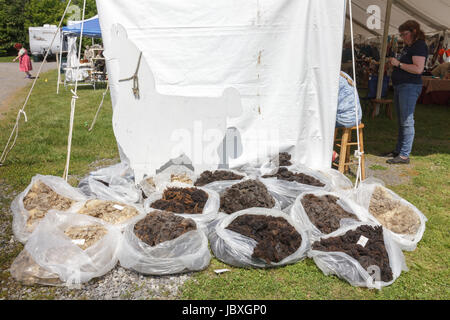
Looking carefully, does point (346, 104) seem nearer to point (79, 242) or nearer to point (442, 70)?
point (79, 242)

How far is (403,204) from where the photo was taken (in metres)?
3.04

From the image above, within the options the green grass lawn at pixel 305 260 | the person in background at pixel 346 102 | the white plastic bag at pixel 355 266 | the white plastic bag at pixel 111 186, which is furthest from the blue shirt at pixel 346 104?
the white plastic bag at pixel 111 186

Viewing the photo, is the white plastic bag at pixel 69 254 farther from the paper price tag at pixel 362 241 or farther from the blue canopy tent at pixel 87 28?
the blue canopy tent at pixel 87 28

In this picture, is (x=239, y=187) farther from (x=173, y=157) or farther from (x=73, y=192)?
(x=73, y=192)

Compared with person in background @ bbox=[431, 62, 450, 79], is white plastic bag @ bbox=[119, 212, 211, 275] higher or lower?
lower

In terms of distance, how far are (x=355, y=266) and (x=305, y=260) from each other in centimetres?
41

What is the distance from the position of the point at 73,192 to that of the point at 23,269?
0.98 meters

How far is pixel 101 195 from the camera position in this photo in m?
3.30

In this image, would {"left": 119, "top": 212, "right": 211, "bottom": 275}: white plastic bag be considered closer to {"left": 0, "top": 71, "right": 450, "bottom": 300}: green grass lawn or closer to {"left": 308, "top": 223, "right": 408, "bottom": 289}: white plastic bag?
{"left": 0, "top": 71, "right": 450, "bottom": 300}: green grass lawn

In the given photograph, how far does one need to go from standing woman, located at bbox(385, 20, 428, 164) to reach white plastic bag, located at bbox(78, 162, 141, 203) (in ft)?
11.9

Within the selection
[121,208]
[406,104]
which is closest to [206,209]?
[121,208]

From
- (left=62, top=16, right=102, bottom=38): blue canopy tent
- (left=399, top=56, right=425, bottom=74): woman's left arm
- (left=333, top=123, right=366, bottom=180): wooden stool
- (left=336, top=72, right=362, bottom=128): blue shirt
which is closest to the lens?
(left=336, top=72, right=362, bottom=128): blue shirt

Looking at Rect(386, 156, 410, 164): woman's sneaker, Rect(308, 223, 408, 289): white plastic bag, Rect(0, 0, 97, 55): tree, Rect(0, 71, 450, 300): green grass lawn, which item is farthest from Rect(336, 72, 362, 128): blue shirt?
Rect(0, 0, 97, 55): tree

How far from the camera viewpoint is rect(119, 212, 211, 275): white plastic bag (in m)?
2.37
